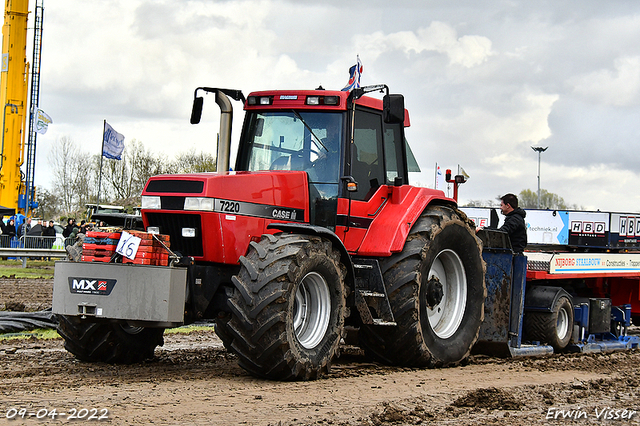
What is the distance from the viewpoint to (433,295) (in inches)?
330

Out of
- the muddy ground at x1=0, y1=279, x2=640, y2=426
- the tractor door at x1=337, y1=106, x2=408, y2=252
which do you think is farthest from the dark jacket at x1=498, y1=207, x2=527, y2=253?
the tractor door at x1=337, y1=106, x2=408, y2=252

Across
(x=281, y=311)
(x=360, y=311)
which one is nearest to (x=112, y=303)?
(x=281, y=311)

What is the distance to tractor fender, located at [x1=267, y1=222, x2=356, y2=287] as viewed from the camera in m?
6.83

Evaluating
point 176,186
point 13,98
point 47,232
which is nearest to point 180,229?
point 176,186

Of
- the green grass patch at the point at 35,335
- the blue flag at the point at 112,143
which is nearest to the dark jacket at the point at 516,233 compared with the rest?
the green grass patch at the point at 35,335

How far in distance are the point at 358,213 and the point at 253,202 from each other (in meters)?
1.39

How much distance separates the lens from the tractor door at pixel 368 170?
26.1 ft

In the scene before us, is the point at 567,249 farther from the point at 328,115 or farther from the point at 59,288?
the point at 59,288

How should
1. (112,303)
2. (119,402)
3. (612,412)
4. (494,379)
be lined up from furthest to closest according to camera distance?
(494,379) < (112,303) < (612,412) < (119,402)

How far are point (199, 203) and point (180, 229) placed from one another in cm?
36

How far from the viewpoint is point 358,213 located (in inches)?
318

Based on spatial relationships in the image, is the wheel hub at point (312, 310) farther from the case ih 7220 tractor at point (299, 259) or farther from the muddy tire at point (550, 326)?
the muddy tire at point (550, 326)

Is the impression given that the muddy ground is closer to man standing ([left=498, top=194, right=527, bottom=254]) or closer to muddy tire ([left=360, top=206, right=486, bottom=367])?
muddy tire ([left=360, top=206, right=486, bottom=367])

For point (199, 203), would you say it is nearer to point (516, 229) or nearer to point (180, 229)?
point (180, 229)
